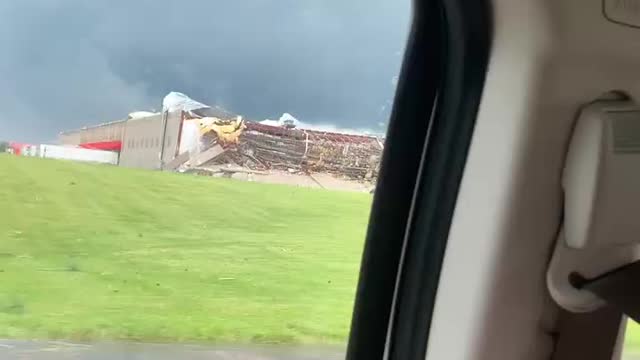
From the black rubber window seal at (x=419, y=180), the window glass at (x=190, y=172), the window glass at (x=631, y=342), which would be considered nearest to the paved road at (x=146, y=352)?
the window glass at (x=190, y=172)

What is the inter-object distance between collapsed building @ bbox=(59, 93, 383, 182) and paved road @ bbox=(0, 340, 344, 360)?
9.7 inches

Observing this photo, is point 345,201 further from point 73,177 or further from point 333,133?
point 73,177

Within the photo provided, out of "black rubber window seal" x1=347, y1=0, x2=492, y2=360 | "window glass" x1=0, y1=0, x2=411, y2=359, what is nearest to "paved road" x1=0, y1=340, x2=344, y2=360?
"window glass" x1=0, y1=0, x2=411, y2=359

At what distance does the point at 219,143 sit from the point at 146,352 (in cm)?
30

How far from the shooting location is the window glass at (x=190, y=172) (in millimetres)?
1029

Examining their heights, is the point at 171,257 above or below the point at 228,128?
below

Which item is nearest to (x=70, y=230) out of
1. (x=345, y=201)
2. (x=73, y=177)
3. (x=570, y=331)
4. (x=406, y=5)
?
(x=73, y=177)

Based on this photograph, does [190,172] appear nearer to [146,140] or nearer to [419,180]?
[146,140]

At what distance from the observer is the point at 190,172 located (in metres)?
1.12

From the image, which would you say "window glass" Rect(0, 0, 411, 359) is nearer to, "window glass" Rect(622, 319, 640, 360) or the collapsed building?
the collapsed building

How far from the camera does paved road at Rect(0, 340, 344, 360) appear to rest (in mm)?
1031

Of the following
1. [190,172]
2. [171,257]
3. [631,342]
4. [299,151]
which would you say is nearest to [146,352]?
[171,257]

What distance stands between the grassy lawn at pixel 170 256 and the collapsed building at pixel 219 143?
28mm

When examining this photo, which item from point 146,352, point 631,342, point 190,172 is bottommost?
point 146,352
